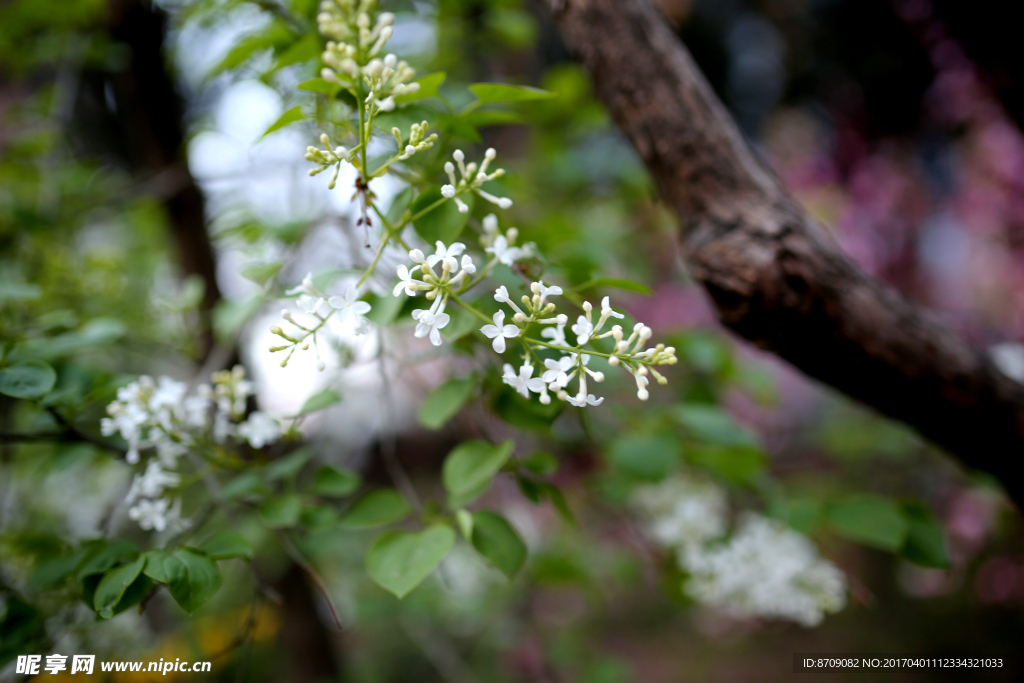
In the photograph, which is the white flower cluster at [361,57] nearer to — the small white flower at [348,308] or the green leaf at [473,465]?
the small white flower at [348,308]

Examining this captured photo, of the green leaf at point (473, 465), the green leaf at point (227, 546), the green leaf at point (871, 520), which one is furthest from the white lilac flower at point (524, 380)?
the green leaf at point (871, 520)

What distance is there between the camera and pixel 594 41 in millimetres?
860

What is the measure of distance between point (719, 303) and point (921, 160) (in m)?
2.64

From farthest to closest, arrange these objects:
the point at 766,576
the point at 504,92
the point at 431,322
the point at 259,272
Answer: the point at 766,576, the point at 259,272, the point at 504,92, the point at 431,322

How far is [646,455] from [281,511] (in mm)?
592

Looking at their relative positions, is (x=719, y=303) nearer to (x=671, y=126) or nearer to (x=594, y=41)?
(x=671, y=126)

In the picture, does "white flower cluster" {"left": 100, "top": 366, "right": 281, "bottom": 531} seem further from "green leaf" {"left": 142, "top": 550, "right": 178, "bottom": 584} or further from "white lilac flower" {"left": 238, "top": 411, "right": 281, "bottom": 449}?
"green leaf" {"left": 142, "top": 550, "right": 178, "bottom": 584}

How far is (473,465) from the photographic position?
686mm

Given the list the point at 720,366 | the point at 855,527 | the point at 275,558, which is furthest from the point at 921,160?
the point at 275,558

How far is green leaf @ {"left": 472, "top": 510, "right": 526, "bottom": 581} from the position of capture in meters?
0.64

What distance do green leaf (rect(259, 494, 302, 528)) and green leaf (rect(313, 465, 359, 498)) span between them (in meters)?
0.04

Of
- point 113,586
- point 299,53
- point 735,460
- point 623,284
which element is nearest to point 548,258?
point 623,284

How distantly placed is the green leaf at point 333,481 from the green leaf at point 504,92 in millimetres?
541

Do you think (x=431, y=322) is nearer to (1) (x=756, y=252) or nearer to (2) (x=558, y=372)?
(2) (x=558, y=372)
